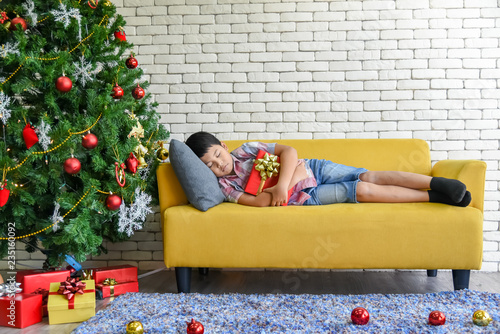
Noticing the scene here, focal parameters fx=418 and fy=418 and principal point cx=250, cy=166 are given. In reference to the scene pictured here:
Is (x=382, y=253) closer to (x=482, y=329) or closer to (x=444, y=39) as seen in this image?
(x=482, y=329)

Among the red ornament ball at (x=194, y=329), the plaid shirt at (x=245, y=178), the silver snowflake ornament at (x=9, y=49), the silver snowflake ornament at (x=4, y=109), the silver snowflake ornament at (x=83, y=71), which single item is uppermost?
the silver snowflake ornament at (x=9, y=49)

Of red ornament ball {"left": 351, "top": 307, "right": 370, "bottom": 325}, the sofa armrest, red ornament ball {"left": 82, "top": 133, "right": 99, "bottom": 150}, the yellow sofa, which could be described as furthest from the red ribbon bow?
the sofa armrest

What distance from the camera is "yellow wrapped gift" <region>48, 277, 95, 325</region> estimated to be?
1.76m

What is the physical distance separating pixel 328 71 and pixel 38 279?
2182 mm

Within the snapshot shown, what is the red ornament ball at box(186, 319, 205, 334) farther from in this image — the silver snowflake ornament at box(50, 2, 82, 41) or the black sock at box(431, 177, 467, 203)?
the silver snowflake ornament at box(50, 2, 82, 41)

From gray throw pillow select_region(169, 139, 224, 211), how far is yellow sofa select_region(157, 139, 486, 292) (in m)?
0.06

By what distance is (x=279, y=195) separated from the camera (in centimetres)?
221

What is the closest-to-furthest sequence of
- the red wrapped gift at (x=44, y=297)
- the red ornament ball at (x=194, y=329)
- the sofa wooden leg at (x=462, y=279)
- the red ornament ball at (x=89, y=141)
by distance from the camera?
the red ornament ball at (x=194, y=329) → the red wrapped gift at (x=44, y=297) → the red ornament ball at (x=89, y=141) → the sofa wooden leg at (x=462, y=279)

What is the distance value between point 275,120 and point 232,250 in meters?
1.19

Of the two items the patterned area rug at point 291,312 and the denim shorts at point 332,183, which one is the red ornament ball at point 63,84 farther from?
the denim shorts at point 332,183

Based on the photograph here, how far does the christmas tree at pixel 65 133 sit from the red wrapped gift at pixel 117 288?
199mm

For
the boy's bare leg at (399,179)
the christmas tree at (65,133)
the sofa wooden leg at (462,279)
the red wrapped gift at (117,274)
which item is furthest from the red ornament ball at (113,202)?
the sofa wooden leg at (462,279)

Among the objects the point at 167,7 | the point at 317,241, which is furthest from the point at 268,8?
the point at 317,241

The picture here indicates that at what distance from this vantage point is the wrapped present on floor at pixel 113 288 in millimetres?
2109
